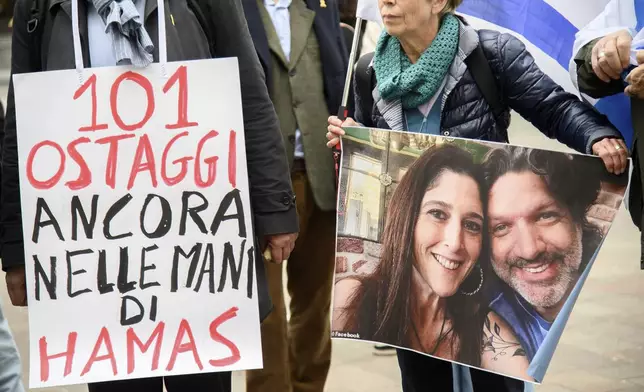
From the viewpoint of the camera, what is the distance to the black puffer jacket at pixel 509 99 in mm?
3076

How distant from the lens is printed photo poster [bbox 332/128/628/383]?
2.93m

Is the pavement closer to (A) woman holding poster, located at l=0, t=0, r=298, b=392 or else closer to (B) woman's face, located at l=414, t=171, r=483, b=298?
(B) woman's face, located at l=414, t=171, r=483, b=298

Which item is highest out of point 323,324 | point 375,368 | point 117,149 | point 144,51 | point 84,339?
point 144,51

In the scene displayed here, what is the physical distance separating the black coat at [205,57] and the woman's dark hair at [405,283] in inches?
12.9

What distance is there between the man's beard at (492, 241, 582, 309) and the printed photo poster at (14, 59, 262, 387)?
737mm

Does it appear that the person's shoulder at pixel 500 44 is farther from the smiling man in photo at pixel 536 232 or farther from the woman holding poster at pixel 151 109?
the woman holding poster at pixel 151 109

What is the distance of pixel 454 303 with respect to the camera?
10.2ft

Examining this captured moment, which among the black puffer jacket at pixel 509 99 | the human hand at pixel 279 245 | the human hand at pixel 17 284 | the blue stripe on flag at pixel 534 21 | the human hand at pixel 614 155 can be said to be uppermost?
the blue stripe on flag at pixel 534 21

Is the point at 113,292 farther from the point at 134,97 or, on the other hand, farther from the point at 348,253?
the point at 348,253

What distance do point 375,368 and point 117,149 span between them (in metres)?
2.55

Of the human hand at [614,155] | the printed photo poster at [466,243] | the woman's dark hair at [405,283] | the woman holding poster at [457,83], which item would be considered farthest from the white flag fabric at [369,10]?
the human hand at [614,155]

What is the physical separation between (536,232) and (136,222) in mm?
1103

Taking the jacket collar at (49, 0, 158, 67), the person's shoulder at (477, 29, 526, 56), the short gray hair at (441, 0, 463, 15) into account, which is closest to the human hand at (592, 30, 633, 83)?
the person's shoulder at (477, 29, 526, 56)

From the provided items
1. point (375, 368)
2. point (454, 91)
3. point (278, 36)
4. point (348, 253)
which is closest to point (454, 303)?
point (348, 253)
